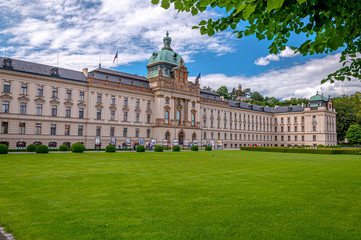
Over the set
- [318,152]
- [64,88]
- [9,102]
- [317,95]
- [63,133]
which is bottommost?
[318,152]

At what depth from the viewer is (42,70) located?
52750mm

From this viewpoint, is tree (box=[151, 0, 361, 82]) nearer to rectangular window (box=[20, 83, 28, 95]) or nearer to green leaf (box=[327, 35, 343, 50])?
green leaf (box=[327, 35, 343, 50])

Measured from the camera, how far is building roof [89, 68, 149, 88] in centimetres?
6084

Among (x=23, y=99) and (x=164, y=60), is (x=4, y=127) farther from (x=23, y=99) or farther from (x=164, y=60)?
(x=164, y=60)

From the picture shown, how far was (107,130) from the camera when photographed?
5994cm

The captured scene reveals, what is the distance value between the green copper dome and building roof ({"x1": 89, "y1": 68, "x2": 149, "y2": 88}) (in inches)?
190

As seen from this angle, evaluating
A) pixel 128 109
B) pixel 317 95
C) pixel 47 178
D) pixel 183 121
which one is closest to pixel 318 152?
pixel 183 121

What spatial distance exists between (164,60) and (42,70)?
31407 millimetres

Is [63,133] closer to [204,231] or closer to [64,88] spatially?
[64,88]

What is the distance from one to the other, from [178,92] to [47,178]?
5838 centimetres

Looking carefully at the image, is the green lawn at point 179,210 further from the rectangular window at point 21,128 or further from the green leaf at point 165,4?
the rectangular window at point 21,128

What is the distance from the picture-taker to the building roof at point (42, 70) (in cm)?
4916

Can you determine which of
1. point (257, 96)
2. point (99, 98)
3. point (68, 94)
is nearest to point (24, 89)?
point (68, 94)

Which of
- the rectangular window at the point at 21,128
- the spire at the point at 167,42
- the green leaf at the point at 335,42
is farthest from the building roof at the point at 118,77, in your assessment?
the green leaf at the point at 335,42
